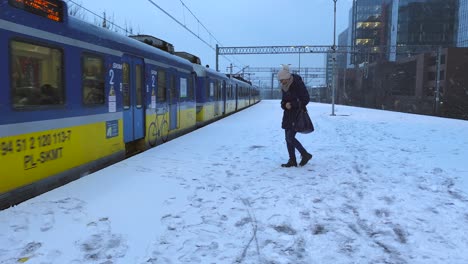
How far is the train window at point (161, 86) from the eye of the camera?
37.2ft

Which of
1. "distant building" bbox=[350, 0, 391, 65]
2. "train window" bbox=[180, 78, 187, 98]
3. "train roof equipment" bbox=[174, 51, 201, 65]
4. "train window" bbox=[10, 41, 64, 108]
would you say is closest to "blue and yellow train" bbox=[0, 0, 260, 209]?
"train window" bbox=[10, 41, 64, 108]

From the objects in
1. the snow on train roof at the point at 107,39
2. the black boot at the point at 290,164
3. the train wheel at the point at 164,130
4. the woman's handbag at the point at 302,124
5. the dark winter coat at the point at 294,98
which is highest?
the snow on train roof at the point at 107,39

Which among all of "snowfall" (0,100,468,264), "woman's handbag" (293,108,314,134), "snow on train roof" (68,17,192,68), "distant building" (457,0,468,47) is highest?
"distant building" (457,0,468,47)

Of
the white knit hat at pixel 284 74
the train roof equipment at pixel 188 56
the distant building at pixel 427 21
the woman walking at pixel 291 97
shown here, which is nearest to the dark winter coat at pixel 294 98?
the woman walking at pixel 291 97

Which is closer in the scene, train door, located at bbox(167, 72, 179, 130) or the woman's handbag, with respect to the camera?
the woman's handbag

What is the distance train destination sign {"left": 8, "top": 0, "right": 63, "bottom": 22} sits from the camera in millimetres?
5350

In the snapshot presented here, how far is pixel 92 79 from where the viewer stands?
7.36 meters

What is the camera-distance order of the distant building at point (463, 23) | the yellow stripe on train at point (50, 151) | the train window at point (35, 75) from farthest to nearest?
the distant building at point (463, 23) < the train window at point (35, 75) < the yellow stripe on train at point (50, 151)

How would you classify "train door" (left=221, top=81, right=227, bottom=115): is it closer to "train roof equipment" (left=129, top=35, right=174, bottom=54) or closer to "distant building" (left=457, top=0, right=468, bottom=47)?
"train roof equipment" (left=129, top=35, right=174, bottom=54)

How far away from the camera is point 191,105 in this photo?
50.4 feet

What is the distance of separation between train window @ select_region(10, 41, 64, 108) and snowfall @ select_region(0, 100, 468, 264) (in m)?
1.24

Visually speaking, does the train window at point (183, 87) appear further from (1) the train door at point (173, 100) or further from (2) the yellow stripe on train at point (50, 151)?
(2) the yellow stripe on train at point (50, 151)

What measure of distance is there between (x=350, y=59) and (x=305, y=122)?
110m

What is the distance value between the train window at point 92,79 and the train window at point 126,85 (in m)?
1.10
